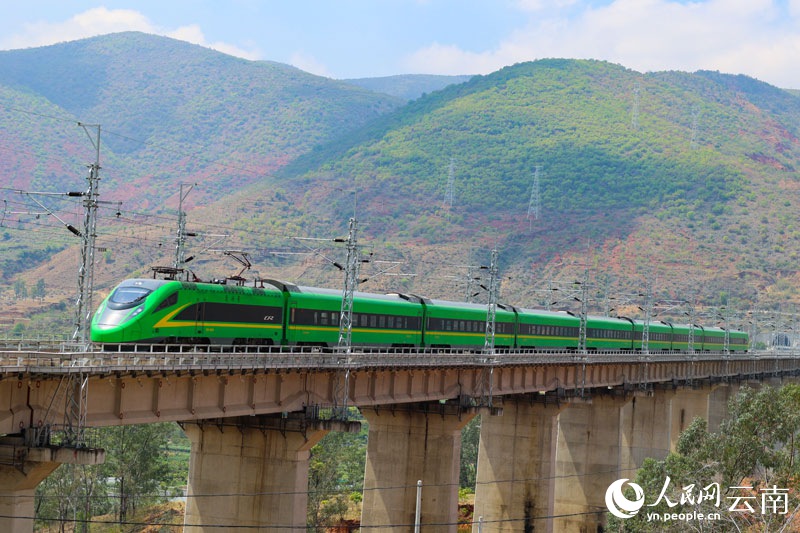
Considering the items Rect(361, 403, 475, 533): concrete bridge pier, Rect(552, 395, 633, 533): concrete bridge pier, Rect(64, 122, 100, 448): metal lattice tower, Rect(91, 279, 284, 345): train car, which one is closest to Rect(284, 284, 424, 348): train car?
Rect(91, 279, 284, 345): train car

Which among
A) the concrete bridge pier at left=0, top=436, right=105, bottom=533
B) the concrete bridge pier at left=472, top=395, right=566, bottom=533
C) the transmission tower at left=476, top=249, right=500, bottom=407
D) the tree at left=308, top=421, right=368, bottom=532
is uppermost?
the transmission tower at left=476, top=249, right=500, bottom=407

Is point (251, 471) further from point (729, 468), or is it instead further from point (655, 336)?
point (655, 336)

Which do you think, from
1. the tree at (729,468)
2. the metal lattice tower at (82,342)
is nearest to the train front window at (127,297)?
the metal lattice tower at (82,342)

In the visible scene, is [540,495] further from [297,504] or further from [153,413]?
[153,413]

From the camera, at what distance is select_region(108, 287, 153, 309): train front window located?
41.3m

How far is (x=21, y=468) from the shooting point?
3000 centimetres

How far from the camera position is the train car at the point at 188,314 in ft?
134

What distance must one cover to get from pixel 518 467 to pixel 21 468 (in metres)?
45.8

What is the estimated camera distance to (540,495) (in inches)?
2758

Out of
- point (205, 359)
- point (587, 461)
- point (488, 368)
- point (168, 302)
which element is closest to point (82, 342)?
point (205, 359)

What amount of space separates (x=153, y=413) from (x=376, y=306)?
22368mm

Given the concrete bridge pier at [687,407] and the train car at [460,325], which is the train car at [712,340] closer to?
the concrete bridge pier at [687,407]

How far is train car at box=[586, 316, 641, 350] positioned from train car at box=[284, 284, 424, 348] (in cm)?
2971

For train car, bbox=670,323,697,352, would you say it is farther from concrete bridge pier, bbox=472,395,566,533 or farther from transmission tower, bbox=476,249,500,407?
transmission tower, bbox=476,249,500,407
